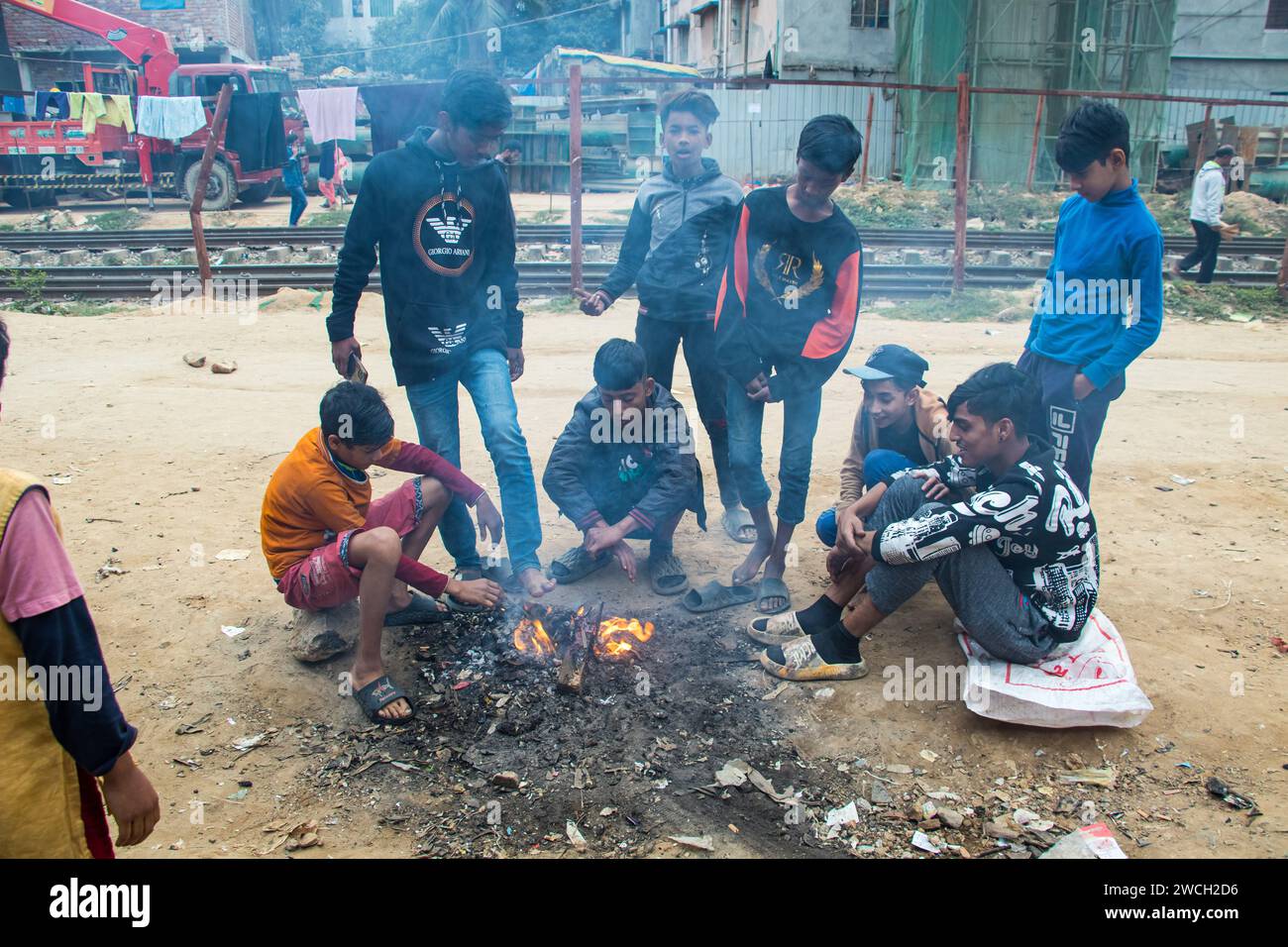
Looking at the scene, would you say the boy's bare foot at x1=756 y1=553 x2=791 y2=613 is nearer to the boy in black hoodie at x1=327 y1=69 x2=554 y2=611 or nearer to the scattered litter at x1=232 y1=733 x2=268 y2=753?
the boy in black hoodie at x1=327 y1=69 x2=554 y2=611

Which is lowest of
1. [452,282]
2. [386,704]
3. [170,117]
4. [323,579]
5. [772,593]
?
[386,704]

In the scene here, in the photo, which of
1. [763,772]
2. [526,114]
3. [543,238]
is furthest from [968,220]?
[763,772]

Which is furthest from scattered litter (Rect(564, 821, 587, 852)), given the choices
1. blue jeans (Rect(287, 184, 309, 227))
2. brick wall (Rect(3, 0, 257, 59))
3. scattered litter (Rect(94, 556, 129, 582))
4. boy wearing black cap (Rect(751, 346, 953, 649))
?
brick wall (Rect(3, 0, 257, 59))

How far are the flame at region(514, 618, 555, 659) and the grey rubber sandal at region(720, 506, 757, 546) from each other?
5.02ft

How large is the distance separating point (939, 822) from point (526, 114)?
2536cm

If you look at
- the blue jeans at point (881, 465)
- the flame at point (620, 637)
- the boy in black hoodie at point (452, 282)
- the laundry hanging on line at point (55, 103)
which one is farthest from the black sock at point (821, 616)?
the laundry hanging on line at point (55, 103)

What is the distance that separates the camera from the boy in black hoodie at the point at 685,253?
16.3ft

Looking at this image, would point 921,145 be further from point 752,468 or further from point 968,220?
point 752,468

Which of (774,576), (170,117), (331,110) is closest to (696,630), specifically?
(774,576)

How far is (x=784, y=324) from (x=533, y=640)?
186 centimetres

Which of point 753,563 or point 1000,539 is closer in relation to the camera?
point 1000,539

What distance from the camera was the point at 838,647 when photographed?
3814 millimetres

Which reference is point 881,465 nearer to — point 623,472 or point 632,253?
point 623,472
